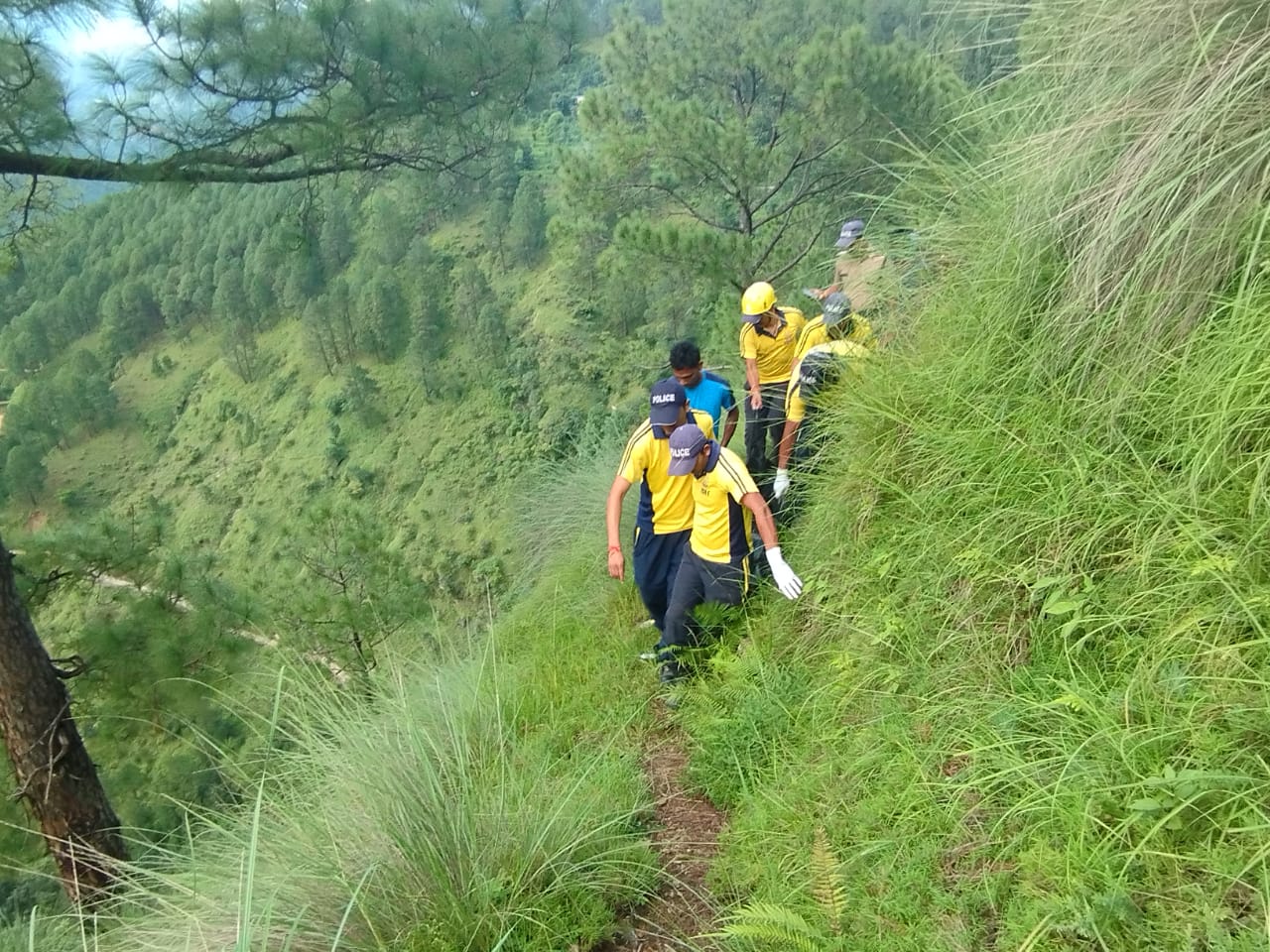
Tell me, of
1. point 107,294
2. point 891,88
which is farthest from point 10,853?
point 107,294

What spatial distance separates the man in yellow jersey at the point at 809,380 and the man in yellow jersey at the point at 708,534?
0.51m

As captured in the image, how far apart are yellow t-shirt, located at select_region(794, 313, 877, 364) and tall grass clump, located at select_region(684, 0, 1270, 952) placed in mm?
627

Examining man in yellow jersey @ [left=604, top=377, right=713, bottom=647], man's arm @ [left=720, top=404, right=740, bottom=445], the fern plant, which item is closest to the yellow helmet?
man's arm @ [left=720, top=404, right=740, bottom=445]

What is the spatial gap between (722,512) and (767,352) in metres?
1.61

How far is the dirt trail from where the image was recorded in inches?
86.7

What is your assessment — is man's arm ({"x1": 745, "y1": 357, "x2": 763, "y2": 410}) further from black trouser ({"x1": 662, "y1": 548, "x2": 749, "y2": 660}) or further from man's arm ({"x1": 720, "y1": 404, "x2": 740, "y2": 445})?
black trouser ({"x1": 662, "y1": 548, "x2": 749, "y2": 660})

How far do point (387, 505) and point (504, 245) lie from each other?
71.0ft

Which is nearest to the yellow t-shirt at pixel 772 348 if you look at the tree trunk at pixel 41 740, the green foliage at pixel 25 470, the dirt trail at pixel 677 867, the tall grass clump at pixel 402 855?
the dirt trail at pixel 677 867

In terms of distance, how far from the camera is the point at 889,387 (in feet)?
10.3

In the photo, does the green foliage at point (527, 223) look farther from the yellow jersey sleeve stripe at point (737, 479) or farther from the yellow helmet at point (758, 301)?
the yellow jersey sleeve stripe at point (737, 479)

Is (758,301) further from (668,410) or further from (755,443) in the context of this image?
(668,410)

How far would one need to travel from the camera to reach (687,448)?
11.1ft

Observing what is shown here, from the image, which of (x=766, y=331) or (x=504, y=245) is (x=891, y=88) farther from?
(x=504, y=245)

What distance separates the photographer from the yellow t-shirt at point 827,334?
3.71m
